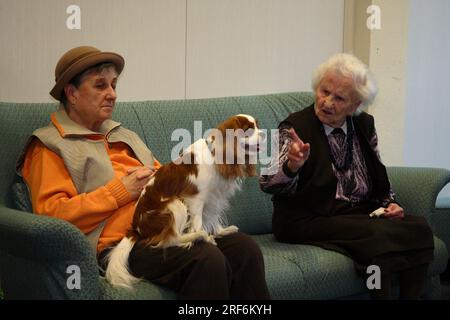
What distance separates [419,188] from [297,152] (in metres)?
0.75

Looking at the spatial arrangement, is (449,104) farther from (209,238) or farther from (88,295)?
(88,295)

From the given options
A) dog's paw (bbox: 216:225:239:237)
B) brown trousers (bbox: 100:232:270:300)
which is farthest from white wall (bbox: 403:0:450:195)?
brown trousers (bbox: 100:232:270:300)

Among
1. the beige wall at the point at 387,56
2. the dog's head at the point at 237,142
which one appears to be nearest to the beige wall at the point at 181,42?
the beige wall at the point at 387,56

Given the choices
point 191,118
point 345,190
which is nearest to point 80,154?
point 191,118

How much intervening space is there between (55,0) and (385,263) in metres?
1.79

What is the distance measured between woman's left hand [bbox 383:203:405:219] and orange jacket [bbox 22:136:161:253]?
1047mm

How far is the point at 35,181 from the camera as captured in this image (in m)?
2.21

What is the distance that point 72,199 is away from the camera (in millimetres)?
2127

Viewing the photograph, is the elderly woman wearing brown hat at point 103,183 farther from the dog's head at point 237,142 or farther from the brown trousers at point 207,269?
the dog's head at point 237,142

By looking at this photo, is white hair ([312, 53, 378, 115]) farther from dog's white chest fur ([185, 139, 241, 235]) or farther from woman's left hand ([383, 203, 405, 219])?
dog's white chest fur ([185, 139, 241, 235])

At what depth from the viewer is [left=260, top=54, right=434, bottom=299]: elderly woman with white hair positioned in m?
2.50

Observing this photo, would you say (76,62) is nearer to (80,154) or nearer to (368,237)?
(80,154)

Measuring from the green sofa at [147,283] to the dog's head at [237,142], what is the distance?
1.48 ft

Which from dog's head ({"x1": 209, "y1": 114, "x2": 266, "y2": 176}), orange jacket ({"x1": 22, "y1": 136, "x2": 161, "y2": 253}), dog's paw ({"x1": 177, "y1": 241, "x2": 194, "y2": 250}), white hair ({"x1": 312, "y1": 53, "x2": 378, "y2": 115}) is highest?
white hair ({"x1": 312, "y1": 53, "x2": 378, "y2": 115})
